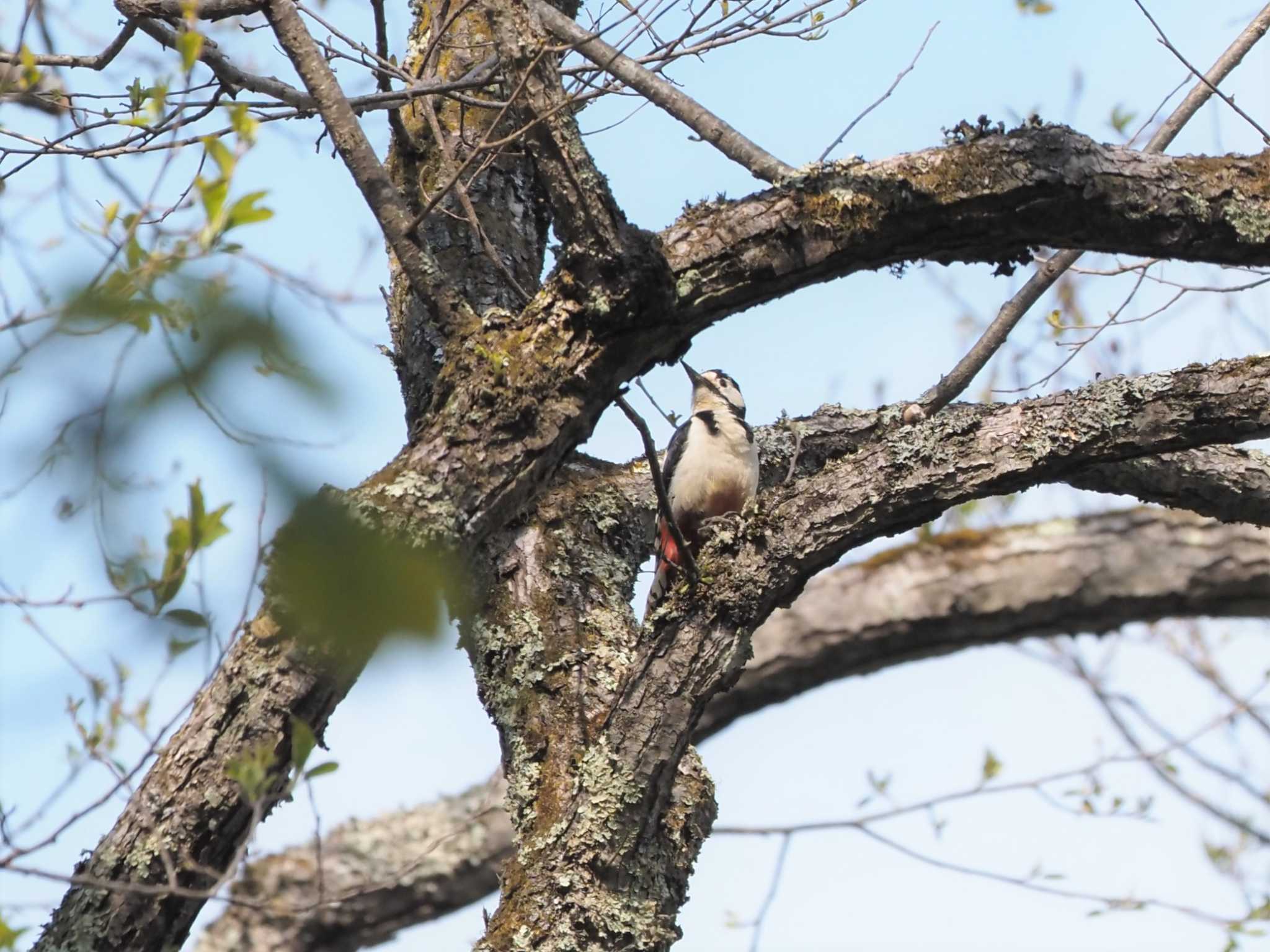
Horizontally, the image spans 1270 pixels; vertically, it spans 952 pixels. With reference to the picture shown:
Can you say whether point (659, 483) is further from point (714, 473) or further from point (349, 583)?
point (714, 473)

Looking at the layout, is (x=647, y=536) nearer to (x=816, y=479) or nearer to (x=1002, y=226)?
(x=816, y=479)

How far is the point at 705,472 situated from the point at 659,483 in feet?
6.52

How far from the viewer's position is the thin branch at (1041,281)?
3992 millimetres

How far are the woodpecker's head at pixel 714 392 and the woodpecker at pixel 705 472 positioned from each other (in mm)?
365

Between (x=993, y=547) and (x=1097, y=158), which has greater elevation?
(x=993, y=547)

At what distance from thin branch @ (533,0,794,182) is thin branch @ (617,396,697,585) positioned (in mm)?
1093

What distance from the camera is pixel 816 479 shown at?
2.98 meters

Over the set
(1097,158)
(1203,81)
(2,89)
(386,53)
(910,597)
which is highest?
(1203,81)

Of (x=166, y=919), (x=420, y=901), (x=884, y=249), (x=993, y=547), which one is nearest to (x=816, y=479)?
(x=884, y=249)

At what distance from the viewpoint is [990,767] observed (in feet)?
15.6

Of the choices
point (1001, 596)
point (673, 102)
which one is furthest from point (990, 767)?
point (673, 102)

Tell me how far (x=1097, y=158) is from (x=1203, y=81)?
4.28 ft

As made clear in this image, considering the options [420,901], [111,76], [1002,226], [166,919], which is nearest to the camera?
[166,919]

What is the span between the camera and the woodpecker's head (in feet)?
18.9
